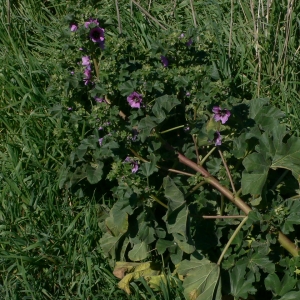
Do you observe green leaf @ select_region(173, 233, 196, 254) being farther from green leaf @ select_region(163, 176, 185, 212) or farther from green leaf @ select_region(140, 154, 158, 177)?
green leaf @ select_region(140, 154, 158, 177)

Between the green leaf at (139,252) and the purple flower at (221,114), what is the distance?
2.47 feet

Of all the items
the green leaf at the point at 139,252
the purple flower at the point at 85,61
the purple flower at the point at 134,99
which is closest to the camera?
the purple flower at the point at 134,99

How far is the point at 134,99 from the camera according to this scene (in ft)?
10.6

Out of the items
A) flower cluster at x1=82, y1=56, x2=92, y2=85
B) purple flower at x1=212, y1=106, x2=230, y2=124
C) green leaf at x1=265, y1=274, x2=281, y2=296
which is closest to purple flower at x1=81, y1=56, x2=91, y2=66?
flower cluster at x1=82, y1=56, x2=92, y2=85

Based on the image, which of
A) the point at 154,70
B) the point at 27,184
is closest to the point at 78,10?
the point at 154,70

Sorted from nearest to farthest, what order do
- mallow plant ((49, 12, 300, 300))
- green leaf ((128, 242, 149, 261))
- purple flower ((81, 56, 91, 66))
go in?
mallow plant ((49, 12, 300, 300)), green leaf ((128, 242, 149, 261)), purple flower ((81, 56, 91, 66))

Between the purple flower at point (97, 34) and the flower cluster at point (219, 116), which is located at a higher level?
the purple flower at point (97, 34)

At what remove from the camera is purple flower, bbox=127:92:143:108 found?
3197 mm

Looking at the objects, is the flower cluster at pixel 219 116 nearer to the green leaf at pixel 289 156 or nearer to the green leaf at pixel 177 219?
the green leaf at pixel 289 156

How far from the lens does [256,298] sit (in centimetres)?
331

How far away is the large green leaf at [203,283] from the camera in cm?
300

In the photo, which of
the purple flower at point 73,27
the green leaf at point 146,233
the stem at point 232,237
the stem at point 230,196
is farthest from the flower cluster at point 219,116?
the purple flower at point 73,27

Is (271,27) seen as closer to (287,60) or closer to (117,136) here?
(287,60)

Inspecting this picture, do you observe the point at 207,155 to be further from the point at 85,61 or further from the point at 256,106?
the point at 85,61
